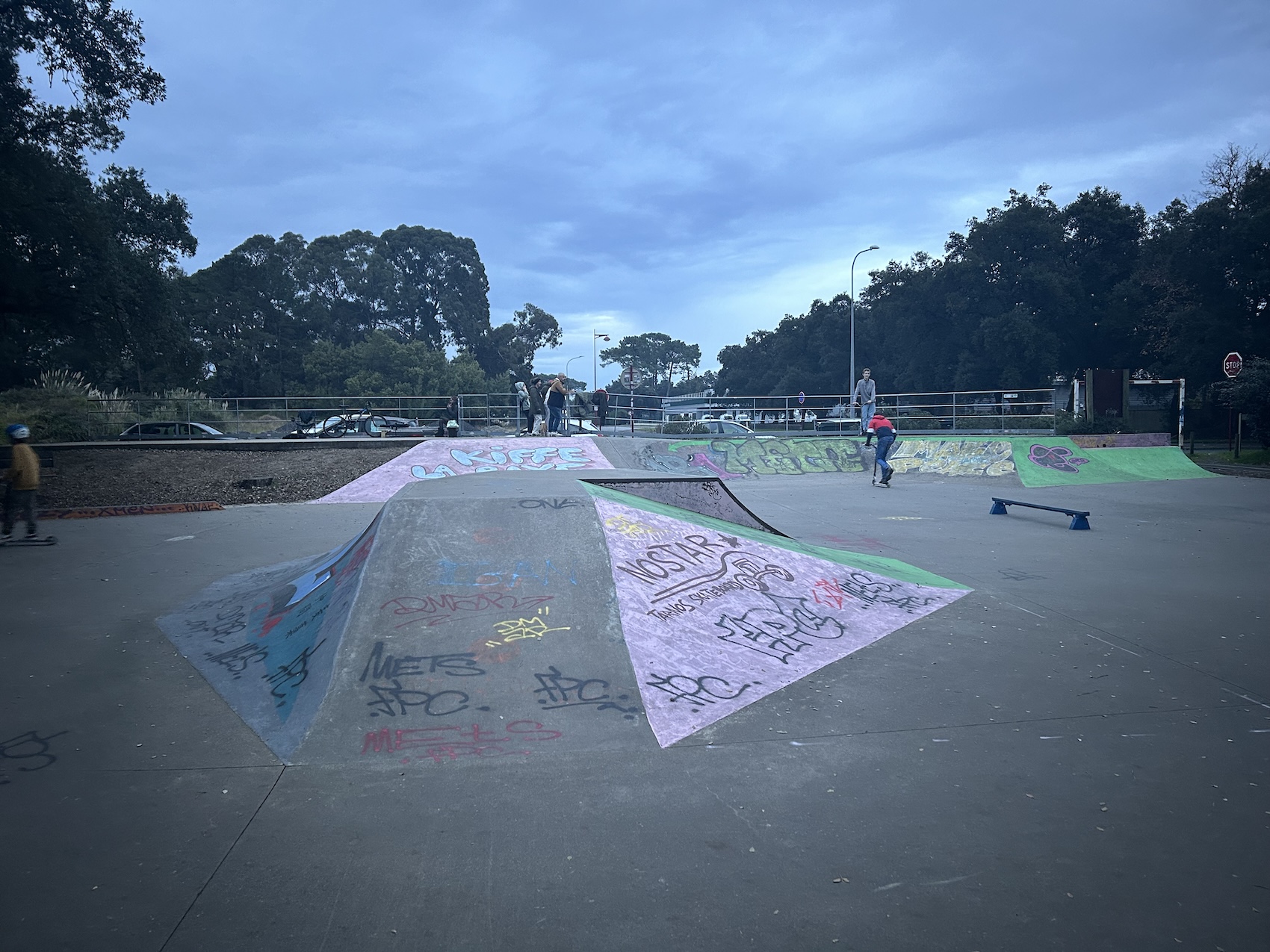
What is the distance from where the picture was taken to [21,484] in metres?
10.7

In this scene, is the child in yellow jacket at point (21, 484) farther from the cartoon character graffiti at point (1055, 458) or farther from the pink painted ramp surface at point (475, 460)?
the cartoon character graffiti at point (1055, 458)

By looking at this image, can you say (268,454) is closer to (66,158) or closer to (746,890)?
(66,158)

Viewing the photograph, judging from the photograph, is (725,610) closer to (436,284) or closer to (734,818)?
(734,818)

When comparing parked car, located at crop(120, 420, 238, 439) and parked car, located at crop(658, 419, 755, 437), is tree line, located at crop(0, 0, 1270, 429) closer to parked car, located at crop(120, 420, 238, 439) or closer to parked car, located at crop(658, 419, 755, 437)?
parked car, located at crop(120, 420, 238, 439)

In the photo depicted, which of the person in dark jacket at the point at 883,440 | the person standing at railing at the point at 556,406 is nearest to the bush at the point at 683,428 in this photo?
the person standing at railing at the point at 556,406

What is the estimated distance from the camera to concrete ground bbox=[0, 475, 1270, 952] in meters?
2.55

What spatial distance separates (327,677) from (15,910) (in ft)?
6.41

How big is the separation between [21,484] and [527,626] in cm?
979

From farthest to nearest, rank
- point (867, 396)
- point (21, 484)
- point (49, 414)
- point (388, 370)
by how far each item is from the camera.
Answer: point (388, 370), point (867, 396), point (49, 414), point (21, 484)

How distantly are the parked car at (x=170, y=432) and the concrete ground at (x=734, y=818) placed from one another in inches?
797

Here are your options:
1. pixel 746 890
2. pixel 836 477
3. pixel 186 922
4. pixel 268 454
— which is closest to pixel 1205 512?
pixel 836 477

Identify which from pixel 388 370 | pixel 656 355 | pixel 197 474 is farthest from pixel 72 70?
pixel 656 355

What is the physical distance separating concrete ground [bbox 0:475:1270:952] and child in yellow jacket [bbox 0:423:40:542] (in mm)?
5874

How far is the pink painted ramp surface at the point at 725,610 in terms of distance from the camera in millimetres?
4691
